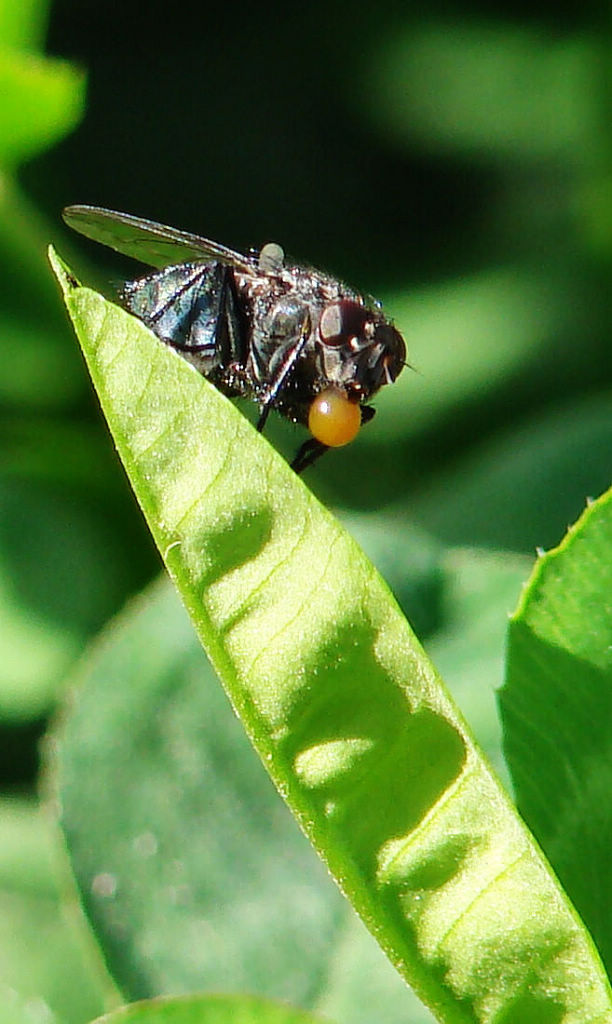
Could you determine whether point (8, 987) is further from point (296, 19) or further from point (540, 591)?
point (296, 19)

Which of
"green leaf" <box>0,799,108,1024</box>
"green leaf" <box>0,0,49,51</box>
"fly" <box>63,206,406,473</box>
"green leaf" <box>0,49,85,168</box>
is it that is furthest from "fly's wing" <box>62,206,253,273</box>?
"green leaf" <box>0,799,108,1024</box>

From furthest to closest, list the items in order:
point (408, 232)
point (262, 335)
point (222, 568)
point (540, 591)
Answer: point (408, 232)
point (262, 335)
point (540, 591)
point (222, 568)

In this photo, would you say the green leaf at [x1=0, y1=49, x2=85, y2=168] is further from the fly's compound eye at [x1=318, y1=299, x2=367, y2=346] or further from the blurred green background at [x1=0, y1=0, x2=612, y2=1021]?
the fly's compound eye at [x1=318, y1=299, x2=367, y2=346]

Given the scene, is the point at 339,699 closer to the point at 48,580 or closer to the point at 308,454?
the point at 308,454

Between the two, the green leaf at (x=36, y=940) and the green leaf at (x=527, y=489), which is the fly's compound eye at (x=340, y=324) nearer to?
the green leaf at (x=527, y=489)

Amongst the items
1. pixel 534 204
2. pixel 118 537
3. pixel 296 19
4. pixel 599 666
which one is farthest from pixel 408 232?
pixel 599 666

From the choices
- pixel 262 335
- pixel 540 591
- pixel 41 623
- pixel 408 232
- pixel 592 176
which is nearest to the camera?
pixel 540 591

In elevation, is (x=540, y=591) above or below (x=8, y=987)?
above

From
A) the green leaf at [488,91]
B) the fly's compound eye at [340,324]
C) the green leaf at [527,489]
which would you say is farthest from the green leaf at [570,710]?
the green leaf at [488,91]
